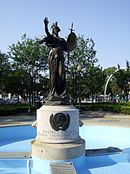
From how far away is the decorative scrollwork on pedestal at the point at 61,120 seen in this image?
400 inches

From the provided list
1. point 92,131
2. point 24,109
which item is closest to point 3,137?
point 92,131

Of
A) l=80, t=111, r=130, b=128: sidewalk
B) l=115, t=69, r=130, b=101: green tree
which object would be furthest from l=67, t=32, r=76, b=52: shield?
l=115, t=69, r=130, b=101: green tree

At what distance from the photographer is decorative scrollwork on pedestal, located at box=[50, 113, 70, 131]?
1015cm

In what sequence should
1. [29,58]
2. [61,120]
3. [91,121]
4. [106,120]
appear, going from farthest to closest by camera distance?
[29,58] < [106,120] < [91,121] < [61,120]

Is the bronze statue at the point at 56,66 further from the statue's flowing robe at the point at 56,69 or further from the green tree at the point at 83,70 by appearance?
the green tree at the point at 83,70

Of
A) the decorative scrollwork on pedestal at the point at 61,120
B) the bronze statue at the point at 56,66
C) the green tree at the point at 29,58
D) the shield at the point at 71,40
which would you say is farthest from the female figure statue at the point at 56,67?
the green tree at the point at 29,58

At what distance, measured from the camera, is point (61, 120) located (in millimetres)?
10117

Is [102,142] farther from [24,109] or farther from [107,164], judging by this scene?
[24,109]

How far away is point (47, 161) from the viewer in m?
9.58

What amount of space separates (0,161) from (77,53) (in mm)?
27168

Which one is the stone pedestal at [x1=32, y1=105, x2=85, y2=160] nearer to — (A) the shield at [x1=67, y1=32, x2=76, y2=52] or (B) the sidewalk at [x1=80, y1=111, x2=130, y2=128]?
(A) the shield at [x1=67, y1=32, x2=76, y2=52]

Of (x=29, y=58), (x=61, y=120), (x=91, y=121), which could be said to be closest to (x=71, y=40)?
(x=61, y=120)

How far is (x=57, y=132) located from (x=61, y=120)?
0.44 metres

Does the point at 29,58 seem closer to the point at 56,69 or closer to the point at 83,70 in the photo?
the point at 83,70
